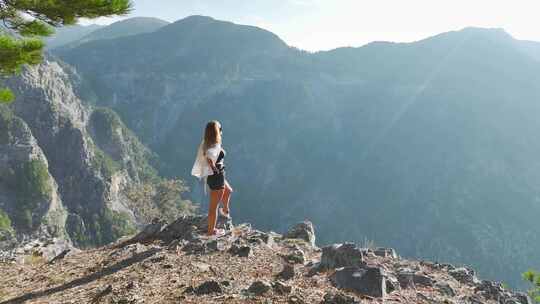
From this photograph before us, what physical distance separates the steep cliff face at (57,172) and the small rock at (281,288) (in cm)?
15412

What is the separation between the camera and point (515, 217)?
7761 inches

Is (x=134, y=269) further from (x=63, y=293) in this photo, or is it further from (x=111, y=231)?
(x=111, y=231)

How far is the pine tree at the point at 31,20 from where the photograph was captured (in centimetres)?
921

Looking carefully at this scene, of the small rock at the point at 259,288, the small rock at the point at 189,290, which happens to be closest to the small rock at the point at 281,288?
the small rock at the point at 259,288

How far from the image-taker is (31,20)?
33.0 feet

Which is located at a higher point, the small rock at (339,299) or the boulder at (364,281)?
the small rock at (339,299)

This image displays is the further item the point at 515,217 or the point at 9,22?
the point at 515,217

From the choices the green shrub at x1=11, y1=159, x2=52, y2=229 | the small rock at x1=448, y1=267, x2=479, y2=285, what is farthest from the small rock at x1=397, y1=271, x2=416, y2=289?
the green shrub at x1=11, y1=159, x2=52, y2=229

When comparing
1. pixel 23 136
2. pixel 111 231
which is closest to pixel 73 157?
pixel 23 136

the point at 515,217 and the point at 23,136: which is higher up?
the point at 23,136

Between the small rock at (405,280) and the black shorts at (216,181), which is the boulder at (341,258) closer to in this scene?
the small rock at (405,280)

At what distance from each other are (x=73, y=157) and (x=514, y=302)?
7620 inches

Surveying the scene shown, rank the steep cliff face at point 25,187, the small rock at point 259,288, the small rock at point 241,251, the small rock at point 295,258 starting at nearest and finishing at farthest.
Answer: the small rock at point 259,288 → the small rock at point 241,251 → the small rock at point 295,258 → the steep cliff face at point 25,187

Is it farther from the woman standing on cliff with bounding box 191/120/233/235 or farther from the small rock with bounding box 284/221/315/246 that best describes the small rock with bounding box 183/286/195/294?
the small rock with bounding box 284/221/315/246
